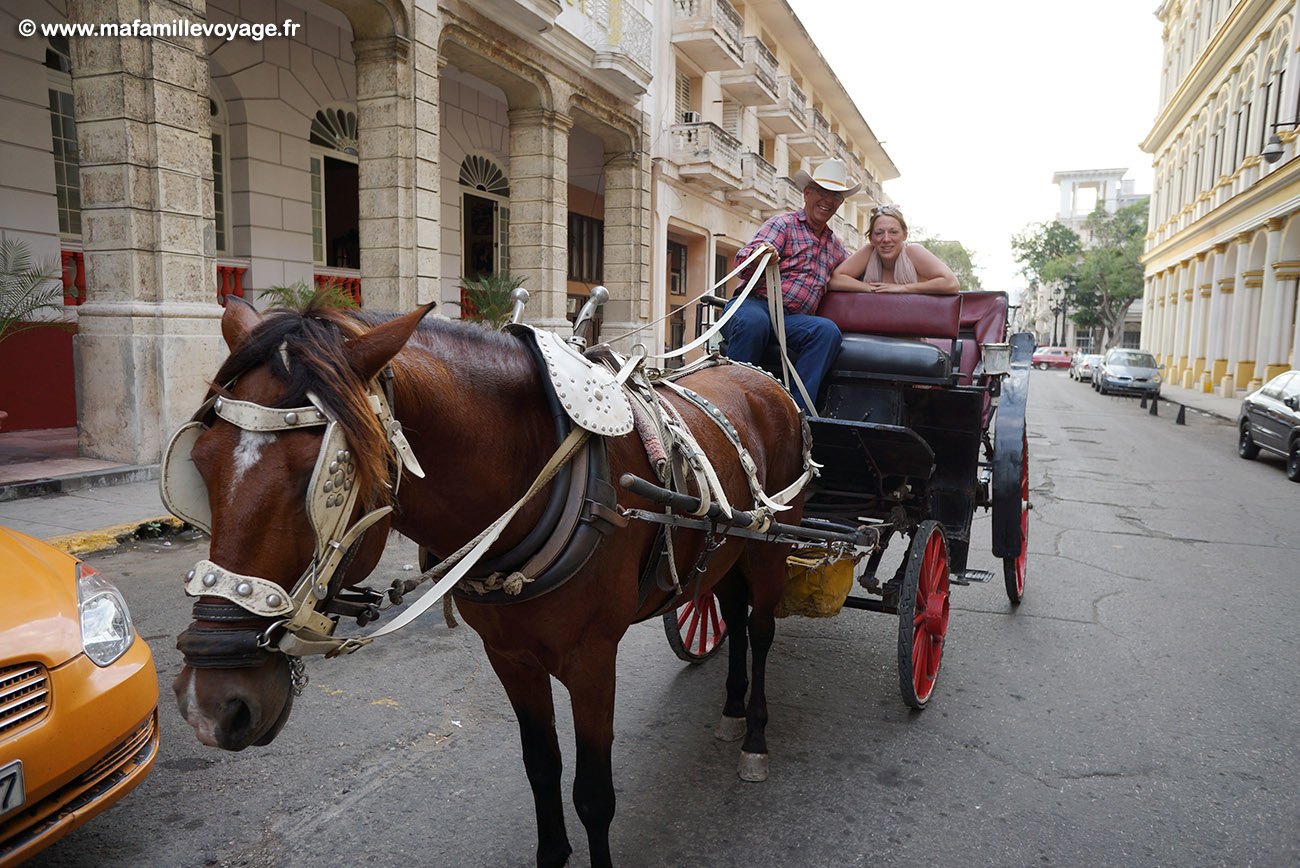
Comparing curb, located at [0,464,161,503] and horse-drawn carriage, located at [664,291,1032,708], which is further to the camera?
curb, located at [0,464,161,503]

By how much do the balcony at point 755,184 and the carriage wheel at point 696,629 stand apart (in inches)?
676

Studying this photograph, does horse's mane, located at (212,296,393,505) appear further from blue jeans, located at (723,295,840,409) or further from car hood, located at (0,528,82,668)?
blue jeans, located at (723,295,840,409)

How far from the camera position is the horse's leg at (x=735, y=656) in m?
3.38

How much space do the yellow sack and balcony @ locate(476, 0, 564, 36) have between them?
10516 mm

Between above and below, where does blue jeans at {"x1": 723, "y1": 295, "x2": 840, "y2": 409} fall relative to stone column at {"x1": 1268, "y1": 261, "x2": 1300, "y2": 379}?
below

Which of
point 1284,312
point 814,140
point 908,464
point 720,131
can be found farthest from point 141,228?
point 1284,312

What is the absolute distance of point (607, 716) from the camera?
219 cm

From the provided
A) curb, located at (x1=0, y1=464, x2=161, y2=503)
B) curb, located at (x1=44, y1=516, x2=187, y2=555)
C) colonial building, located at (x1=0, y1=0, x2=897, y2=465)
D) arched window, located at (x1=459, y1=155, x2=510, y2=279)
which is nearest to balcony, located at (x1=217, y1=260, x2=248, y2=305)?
colonial building, located at (x1=0, y1=0, x2=897, y2=465)

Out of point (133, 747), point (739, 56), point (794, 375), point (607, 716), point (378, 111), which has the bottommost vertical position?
point (133, 747)

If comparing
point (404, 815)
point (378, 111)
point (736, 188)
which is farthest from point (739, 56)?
point (404, 815)

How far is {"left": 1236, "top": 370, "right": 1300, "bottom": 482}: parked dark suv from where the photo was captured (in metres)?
10.5

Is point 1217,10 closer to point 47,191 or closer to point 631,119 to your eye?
point 631,119

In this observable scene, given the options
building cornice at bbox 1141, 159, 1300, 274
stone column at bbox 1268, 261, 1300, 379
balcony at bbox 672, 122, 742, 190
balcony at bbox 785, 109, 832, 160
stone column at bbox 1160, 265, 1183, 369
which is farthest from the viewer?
stone column at bbox 1160, 265, 1183, 369

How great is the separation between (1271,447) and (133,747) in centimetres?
1344
